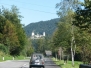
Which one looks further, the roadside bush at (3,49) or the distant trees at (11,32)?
the distant trees at (11,32)

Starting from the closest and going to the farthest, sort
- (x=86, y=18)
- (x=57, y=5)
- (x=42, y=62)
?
(x=86, y=18), (x=42, y=62), (x=57, y=5)

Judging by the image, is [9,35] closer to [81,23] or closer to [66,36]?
[66,36]

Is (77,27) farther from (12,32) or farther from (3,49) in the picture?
(12,32)

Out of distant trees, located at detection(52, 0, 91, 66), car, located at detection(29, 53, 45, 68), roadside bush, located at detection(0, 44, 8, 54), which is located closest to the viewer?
distant trees, located at detection(52, 0, 91, 66)

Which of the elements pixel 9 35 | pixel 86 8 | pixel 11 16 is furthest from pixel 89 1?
pixel 11 16

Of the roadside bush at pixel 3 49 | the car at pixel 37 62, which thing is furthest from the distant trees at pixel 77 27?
the roadside bush at pixel 3 49

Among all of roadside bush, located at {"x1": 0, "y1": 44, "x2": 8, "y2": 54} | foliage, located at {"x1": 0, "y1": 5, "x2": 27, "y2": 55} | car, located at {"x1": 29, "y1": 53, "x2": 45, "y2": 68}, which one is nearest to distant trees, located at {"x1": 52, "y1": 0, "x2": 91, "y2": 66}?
car, located at {"x1": 29, "y1": 53, "x2": 45, "y2": 68}

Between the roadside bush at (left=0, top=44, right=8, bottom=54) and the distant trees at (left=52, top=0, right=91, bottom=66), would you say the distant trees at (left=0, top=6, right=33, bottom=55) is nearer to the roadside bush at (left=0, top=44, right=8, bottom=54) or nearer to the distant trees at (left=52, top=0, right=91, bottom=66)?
the roadside bush at (left=0, top=44, right=8, bottom=54)

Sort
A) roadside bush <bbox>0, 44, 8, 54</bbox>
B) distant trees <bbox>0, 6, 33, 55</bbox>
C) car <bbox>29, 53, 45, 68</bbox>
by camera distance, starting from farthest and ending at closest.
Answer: distant trees <bbox>0, 6, 33, 55</bbox> → roadside bush <bbox>0, 44, 8, 54</bbox> → car <bbox>29, 53, 45, 68</bbox>

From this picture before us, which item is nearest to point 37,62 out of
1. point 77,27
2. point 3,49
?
point 77,27

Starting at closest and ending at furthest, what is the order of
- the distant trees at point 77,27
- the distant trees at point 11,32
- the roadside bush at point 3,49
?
the distant trees at point 77,27 → the roadside bush at point 3,49 → the distant trees at point 11,32

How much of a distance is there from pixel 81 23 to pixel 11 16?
91.0 meters

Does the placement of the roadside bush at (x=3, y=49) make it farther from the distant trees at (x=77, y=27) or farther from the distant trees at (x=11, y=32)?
the distant trees at (x=77, y=27)

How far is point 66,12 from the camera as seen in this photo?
53188mm
